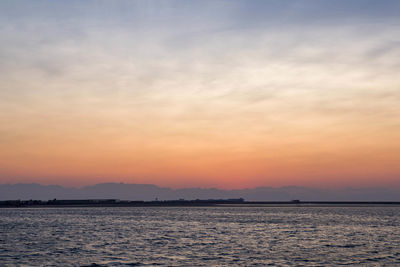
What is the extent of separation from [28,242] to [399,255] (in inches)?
1950

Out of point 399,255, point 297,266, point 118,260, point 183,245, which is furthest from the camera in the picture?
point 183,245

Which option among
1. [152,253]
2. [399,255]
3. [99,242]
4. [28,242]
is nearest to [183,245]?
[152,253]

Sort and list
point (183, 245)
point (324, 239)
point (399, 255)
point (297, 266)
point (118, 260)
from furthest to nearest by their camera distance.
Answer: point (324, 239) < point (183, 245) < point (399, 255) < point (118, 260) < point (297, 266)

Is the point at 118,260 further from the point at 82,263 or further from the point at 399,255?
the point at 399,255

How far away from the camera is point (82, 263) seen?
43000 millimetres

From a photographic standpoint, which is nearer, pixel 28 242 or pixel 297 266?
pixel 297 266

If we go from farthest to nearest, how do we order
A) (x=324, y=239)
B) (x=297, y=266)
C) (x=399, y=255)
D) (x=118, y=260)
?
(x=324, y=239), (x=399, y=255), (x=118, y=260), (x=297, y=266)

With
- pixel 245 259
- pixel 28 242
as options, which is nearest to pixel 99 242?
pixel 28 242

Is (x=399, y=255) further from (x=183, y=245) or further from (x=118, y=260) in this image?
(x=118, y=260)

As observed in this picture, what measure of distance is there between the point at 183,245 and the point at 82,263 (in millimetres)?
17972

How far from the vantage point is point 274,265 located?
140 feet

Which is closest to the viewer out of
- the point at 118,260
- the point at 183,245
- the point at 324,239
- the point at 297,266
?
the point at 297,266

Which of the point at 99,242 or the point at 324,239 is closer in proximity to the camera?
the point at 99,242

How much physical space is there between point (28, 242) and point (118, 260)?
22.8 metres
